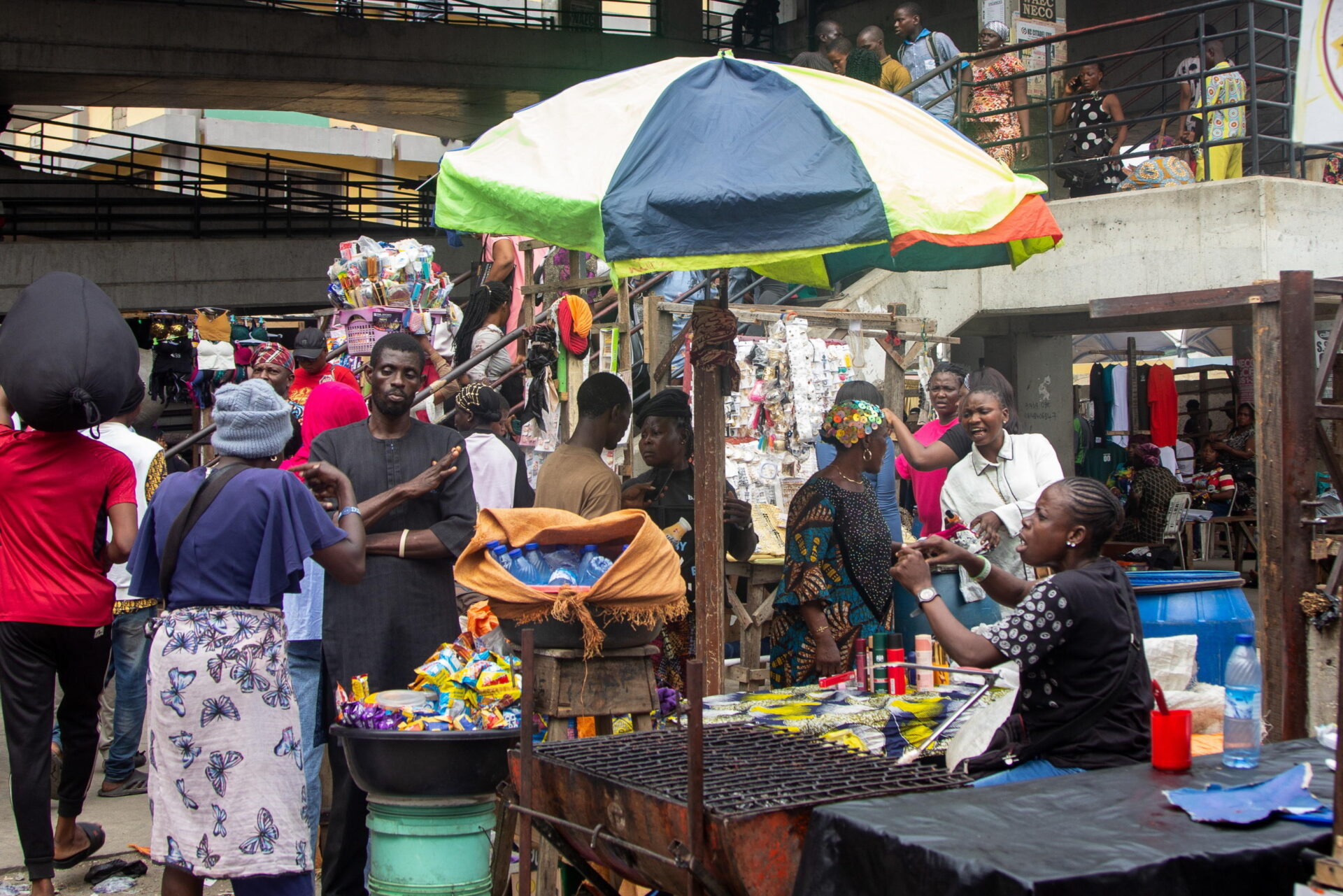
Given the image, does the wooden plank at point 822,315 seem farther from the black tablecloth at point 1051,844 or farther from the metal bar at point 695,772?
the black tablecloth at point 1051,844

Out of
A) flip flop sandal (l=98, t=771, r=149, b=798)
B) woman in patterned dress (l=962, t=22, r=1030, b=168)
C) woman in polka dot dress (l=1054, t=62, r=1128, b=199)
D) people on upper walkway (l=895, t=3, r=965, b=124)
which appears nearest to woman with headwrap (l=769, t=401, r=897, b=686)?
flip flop sandal (l=98, t=771, r=149, b=798)

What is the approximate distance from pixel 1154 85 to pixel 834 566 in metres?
6.67

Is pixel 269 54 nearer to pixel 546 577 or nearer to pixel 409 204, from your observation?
pixel 409 204

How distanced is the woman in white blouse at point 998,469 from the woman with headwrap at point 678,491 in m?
1.13

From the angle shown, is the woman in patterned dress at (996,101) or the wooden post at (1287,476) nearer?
the wooden post at (1287,476)

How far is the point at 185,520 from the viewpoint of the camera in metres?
4.06

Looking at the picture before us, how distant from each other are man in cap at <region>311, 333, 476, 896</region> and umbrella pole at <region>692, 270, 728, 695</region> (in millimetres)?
907

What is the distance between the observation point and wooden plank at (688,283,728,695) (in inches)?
192

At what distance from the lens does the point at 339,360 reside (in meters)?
10.1

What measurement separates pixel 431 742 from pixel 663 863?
123cm

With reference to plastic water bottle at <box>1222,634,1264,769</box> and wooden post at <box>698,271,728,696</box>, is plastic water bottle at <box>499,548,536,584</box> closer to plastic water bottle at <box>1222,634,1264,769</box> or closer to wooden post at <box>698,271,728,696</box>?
wooden post at <box>698,271,728,696</box>

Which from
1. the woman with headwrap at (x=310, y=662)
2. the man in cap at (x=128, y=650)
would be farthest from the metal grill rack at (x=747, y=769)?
the man in cap at (x=128, y=650)

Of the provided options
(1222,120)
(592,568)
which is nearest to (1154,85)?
(1222,120)

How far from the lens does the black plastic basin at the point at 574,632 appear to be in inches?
→ 176
